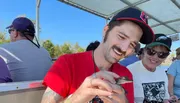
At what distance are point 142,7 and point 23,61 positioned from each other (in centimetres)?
320

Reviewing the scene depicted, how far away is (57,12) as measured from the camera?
993 centimetres

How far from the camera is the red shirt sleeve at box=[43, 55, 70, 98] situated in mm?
930

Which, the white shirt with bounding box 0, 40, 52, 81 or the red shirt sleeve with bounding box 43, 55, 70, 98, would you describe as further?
the white shirt with bounding box 0, 40, 52, 81

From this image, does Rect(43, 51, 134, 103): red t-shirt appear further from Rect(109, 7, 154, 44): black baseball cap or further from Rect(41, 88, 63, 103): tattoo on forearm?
Rect(109, 7, 154, 44): black baseball cap

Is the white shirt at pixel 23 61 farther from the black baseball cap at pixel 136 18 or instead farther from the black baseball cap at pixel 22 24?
the black baseball cap at pixel 136 18

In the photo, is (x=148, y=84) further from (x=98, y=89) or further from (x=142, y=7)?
(x=142, y=7)

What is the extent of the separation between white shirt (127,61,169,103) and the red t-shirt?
59 centimetres

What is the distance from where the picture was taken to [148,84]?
1789 mm

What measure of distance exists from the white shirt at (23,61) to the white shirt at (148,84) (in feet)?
2.97

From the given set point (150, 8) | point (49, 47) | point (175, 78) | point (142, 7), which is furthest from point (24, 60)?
point (49, 47)

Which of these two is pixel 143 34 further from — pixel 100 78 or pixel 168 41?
pixel 168 41

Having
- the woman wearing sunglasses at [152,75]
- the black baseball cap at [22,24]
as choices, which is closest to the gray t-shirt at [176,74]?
the woman wearing sunglasses at [152,75]

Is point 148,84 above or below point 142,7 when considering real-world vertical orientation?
below

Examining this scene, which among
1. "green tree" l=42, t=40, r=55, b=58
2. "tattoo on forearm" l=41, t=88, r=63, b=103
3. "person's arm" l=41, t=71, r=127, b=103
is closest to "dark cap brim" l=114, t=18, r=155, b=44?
"person's arm" l=41, t=71, r=127, b=103
